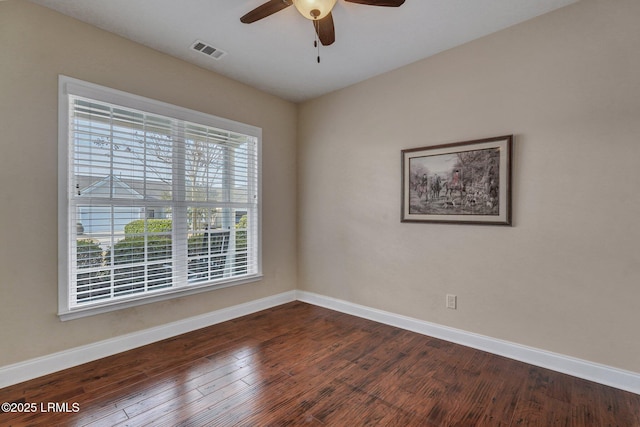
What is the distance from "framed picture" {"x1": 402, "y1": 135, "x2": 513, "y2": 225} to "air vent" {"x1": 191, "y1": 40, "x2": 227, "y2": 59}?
2.06 metres

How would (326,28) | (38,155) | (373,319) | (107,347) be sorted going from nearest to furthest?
1. (326,28)
2. (38,155)
3. (107,347)
4. (373,319)

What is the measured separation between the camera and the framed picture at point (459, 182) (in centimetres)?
248

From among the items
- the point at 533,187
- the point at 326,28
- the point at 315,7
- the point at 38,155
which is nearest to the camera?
the point at 315,7

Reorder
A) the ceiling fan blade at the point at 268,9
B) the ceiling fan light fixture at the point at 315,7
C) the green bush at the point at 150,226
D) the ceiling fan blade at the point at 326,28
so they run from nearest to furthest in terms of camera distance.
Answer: the ceiling fan light fixture at the point at 315,7 → the ceiling fan blade at the point at 268,9 → the ceiling fan blade at the point at 326,28 → the green bush at the point at 150,226

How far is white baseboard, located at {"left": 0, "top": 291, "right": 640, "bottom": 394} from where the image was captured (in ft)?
6.77

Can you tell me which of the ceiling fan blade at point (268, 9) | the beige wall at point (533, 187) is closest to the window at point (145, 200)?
the ceiling fan blade at point (268, 9)

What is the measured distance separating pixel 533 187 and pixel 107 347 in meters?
3.73

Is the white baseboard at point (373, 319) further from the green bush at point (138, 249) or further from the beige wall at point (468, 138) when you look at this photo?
the green bush at point (138, 249)

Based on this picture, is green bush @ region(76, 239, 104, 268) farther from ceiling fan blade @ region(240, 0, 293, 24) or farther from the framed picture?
the framed picture

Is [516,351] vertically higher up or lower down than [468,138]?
lower down

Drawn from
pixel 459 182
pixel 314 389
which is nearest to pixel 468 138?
pixel 459 182

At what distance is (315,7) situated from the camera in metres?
1.68

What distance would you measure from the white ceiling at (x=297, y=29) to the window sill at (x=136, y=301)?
230 centimetres

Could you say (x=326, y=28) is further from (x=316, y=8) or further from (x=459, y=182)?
(x=459, y=182)
